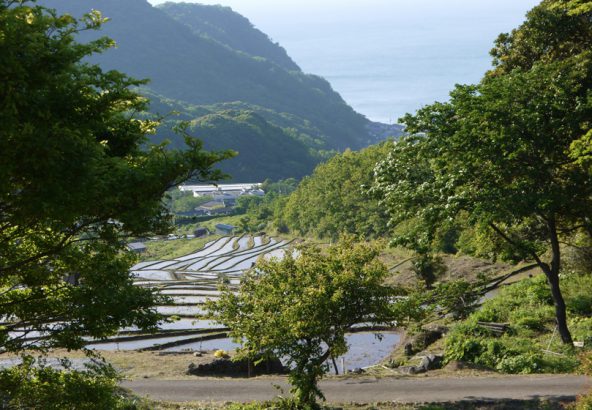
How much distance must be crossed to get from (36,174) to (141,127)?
137 inches

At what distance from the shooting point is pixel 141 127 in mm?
12008

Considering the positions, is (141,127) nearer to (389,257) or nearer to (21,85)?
(21,85)

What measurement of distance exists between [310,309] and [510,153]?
7.37 m

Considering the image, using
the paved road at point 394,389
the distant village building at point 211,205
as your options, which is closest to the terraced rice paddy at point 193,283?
the paved road at point 394,389

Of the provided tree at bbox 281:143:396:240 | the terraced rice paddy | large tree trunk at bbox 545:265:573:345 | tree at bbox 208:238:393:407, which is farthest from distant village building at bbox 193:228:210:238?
tree at bbox 208:238:393:407

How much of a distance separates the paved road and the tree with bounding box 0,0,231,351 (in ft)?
28.4

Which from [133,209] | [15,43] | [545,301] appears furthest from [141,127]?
[545,301]

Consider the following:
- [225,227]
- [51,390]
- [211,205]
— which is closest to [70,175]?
[51,390]

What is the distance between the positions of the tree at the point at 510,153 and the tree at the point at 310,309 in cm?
327

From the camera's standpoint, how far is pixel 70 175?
8.66 m

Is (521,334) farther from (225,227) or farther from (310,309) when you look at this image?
(225,227)

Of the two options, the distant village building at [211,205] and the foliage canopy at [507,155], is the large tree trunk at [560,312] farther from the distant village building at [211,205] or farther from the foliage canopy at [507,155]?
the distant village building at [211,205]

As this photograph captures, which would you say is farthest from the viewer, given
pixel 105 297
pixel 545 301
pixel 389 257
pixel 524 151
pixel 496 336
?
pixel 389 257

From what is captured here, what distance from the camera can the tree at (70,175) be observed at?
8.32m
